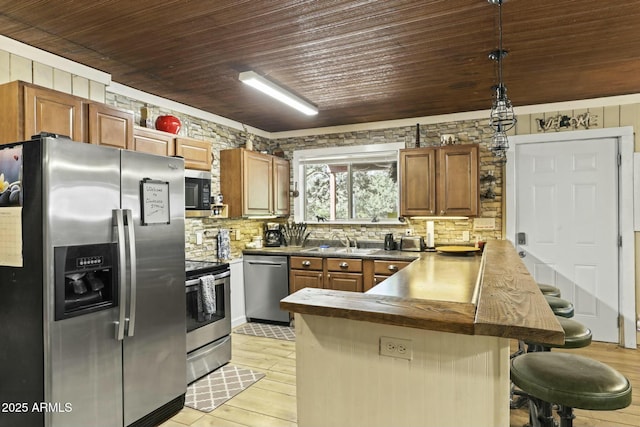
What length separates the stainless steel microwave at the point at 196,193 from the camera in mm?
3637

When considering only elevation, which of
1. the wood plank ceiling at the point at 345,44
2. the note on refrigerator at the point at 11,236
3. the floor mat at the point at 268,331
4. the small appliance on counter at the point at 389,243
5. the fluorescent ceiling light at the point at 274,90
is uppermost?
the wood plank ceiling at the point at 345,44

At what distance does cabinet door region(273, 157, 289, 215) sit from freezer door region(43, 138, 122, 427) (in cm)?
292

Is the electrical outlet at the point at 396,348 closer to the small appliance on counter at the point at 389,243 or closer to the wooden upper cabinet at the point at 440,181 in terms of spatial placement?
the wooden upper cabinet at the point at 440,181

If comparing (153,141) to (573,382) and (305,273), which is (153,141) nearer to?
(305,273)

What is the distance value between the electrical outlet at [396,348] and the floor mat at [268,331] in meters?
2.97

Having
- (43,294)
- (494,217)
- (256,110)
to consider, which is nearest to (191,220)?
(256,110)

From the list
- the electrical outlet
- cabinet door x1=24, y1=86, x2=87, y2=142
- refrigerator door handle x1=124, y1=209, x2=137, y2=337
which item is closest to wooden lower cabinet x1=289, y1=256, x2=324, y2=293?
refrigerator door handle x1=124, y1=209, x2=137, y2=337

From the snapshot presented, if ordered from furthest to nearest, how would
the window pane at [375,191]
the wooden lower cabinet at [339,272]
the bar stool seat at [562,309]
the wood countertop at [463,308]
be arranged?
the window pane at [375,191], the wooden lower cabinet at [339,272], the bar stool seat at [562,309], the wood countertop at [463,308]

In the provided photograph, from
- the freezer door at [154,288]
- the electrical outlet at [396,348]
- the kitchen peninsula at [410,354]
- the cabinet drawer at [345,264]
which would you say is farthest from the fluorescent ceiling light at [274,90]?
the electrical outlet at [396,348]

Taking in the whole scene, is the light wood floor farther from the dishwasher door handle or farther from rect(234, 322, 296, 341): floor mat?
the dishwasher door handle

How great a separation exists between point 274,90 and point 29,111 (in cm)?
175

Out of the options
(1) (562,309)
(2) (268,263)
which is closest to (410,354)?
(1) (562,309)

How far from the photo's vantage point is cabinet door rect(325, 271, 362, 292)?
14.3ft

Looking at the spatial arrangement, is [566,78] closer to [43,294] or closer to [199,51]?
[199,51]
